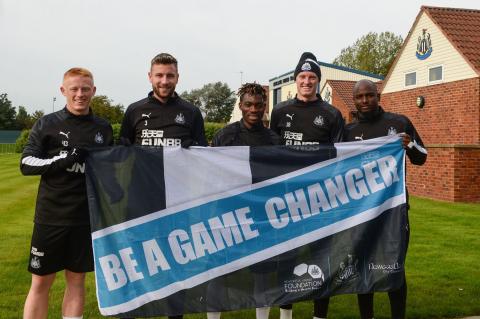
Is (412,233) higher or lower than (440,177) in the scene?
lower

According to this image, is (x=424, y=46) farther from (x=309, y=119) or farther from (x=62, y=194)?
(x=62, y=194)

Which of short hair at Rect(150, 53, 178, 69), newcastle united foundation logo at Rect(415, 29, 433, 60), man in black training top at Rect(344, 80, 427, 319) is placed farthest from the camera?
newcastle united foundation logo at Rect(415, 29, 433, 60)

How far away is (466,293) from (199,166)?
142 inches

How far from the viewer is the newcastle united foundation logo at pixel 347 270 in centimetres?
389

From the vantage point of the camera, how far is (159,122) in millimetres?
3838

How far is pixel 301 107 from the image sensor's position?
4168 millimetres

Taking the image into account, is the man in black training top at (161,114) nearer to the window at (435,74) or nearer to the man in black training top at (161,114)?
the man in black training top at (161,114)

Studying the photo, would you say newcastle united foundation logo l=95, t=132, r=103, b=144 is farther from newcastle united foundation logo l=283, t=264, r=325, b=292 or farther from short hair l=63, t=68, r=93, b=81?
newcastle united foundation logo l=283, t=264, r=325, b=292

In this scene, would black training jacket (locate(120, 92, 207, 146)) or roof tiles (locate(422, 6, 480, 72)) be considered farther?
roof tiles (locate(422, 6, 480, 72))

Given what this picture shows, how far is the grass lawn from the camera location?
4824 mm

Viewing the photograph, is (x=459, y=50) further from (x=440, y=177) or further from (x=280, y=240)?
(x=280, y=240)

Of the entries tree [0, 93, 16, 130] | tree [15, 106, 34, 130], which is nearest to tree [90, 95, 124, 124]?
tree [15, 106, 34, 130]

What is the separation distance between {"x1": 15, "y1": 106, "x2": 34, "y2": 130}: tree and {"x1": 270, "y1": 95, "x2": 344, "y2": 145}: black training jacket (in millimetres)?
76079

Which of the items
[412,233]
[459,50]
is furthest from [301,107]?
[459,50]
